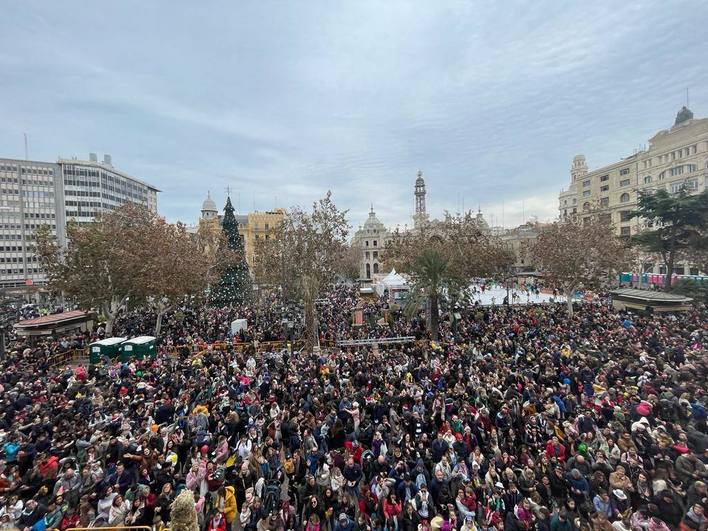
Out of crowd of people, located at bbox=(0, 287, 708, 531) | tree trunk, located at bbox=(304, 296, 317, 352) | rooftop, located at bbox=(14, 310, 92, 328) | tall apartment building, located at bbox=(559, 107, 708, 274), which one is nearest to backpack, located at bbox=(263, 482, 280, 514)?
crowd of people, located at bbox=(0, 287, 708, 531)

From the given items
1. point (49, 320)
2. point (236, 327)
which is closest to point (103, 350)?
point (49, 320)

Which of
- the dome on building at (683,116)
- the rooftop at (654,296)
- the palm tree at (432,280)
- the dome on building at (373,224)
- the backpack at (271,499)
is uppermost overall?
the dome on building at (683,116)

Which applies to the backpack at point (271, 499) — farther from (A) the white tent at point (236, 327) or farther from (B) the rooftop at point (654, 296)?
(B) the rooftop at point (654, 296)

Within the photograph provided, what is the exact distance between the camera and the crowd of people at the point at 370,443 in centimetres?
610

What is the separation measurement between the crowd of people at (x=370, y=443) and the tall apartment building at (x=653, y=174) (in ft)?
117

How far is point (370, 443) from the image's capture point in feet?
27.2

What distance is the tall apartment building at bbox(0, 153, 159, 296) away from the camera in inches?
2741

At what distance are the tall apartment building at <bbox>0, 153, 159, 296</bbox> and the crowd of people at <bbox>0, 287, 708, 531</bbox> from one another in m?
67.4

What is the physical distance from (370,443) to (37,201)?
9165 centimetres

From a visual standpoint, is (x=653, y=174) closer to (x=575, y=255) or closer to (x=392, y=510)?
(x=575, y=255)

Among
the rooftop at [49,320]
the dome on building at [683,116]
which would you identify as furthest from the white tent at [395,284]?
the dome on building at [683,116]

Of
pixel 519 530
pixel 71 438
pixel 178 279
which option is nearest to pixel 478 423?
pixel 519 530

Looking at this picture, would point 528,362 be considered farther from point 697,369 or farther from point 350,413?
point 350,413

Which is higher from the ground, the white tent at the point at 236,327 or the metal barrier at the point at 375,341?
the white tent at the point at 236,327
